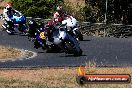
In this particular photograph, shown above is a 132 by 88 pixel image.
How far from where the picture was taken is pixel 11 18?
31922mm

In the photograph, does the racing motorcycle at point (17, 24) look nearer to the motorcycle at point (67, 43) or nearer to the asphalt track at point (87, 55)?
the asphalt track at point (87, 55)

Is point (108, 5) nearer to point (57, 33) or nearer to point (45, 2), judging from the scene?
point (45, 2)

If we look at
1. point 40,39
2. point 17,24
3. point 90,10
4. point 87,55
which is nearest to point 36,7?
point 90,10

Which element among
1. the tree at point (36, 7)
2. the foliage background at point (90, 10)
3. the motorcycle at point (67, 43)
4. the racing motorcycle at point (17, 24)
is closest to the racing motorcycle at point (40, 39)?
the motorcycle at point (67, 43)

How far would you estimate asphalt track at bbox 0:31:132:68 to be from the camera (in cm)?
1917

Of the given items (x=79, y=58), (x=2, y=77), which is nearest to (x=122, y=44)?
(x=79, y=58)

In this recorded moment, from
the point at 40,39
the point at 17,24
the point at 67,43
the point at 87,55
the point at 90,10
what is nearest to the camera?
the point at 87,55

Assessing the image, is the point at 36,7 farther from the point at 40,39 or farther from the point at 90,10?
the point at 40,39

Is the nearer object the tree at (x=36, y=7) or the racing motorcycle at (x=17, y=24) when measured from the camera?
the racing motorcycle at (x=17, y=24)

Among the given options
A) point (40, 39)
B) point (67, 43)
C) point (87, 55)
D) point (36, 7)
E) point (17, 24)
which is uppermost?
point (67, 43)

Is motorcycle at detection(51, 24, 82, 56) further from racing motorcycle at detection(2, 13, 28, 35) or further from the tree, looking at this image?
the tree

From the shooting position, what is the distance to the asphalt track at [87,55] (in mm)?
19167

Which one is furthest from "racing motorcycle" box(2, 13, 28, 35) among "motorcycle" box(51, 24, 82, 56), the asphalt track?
"motorcycle" box(51, 24, 82, 56)

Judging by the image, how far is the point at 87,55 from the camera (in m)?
21.8
